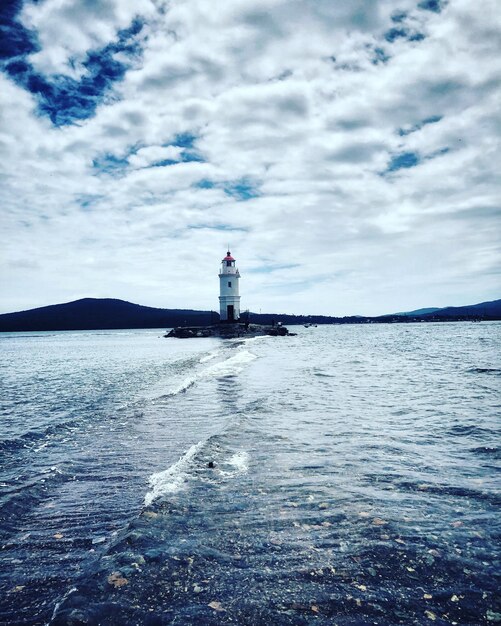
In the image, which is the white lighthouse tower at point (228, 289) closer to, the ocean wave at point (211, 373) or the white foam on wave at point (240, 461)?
the ocean wave at point (211, 373)

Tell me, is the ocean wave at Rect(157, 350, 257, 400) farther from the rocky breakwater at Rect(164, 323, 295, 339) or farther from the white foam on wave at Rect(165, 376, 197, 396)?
the rocky breakwater at Rect(164, 323, 295, 339)

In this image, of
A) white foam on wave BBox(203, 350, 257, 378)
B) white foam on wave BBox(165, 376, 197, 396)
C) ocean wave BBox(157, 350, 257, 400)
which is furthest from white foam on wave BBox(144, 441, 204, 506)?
white foam on wave BBox(203, 350, 257, 378)

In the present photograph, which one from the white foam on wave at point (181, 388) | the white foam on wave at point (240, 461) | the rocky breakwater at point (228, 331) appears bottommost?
the white foam on wave at point (181, 388)

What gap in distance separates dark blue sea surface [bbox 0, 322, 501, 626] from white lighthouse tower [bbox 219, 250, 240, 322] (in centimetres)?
7462

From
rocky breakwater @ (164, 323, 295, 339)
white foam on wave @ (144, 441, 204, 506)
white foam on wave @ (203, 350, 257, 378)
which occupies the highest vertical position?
rocky breakwater @ (164, 323, 295, 339)

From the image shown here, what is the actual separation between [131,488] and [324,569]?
4.09 meters

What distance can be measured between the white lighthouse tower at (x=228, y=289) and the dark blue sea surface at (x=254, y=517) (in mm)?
74619

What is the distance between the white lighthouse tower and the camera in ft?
287

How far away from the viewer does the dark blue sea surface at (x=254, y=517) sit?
415 cm

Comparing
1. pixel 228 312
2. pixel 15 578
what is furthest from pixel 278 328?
pixel 15 578

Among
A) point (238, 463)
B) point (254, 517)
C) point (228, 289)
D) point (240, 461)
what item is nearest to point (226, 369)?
point (240, 461)

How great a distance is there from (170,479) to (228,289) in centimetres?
8137

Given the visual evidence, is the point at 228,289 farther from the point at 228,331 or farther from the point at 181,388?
the point at 181,388

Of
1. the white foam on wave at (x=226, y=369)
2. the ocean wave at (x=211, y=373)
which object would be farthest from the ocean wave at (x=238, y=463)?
the white foam on wave at (x=226, y=369)
